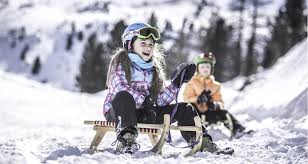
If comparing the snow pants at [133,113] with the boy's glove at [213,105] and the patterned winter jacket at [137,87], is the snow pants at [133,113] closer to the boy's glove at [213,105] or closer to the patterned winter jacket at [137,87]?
the patterned winter jacket at [137,87]

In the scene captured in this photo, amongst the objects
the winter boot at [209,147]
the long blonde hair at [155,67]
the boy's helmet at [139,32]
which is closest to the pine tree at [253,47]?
the long blonde hair at [155,67]

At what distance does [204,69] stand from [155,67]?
4.20 meters

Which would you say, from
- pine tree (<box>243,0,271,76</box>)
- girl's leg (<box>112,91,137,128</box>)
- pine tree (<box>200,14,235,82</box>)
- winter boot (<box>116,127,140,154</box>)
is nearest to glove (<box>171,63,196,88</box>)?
girl's leg (<box>112,91,137,128</box>)

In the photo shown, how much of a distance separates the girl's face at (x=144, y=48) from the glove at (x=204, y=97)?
3.49 m

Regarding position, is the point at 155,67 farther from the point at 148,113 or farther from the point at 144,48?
the point at 148,113

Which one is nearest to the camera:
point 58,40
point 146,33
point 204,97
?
point 146,33

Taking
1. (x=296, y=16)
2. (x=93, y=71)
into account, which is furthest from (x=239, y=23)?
(x=93, y=71)

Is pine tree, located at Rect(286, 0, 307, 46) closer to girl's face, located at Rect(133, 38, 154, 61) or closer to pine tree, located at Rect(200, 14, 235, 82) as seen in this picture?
pine tree, located at Rect(200, 14, 235, 82)

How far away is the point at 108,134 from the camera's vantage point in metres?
8.80

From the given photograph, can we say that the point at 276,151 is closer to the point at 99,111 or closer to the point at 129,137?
the point at 129,137

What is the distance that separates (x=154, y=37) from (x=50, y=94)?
11.2m

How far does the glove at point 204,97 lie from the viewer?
8.66 metres

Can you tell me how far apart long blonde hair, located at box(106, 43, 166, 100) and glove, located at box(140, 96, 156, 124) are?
141 mm

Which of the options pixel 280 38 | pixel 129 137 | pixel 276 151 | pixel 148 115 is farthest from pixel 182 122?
pixel 280 38
